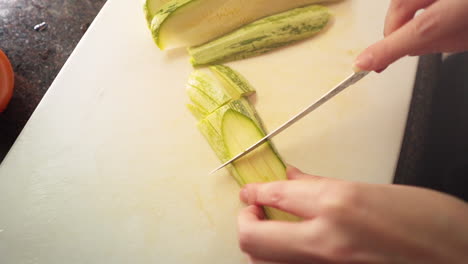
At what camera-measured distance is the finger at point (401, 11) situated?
4.11 ft

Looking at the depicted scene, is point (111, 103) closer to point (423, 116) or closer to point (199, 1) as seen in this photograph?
point (199, 1)

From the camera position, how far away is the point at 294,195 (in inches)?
38.3

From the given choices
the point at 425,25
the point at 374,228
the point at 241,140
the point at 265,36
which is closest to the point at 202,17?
the point at 265,36

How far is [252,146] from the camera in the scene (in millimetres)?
1404

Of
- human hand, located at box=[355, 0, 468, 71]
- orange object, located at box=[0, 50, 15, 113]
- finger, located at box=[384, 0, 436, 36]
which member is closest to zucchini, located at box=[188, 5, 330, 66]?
finger, located at box=[384, 0, 436, 36]

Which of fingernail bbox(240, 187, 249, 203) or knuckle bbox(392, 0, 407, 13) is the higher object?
knuckle bbox(392, 0, 407, 13)

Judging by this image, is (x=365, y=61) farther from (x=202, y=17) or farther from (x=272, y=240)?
(x=202, y=17)

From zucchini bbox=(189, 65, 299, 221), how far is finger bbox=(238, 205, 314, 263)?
0.41 metres

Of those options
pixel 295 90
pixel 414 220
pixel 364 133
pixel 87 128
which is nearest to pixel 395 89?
pixel 364 133

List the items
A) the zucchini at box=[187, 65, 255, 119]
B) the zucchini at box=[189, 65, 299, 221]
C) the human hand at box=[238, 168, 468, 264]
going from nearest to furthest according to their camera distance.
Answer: the human hand at box=[238, 168, 468, 264], the zucchini at box=[189, 65, 299, 221], the zucchini at box=[187, 65, 255, 119]

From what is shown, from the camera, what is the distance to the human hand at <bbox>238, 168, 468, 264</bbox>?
78 cm

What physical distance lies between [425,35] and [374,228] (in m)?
0.67

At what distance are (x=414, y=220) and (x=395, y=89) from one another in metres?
0.90

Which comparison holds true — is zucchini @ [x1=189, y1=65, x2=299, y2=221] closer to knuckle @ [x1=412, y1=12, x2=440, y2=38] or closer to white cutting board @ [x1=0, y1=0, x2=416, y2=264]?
white cutting board @ [x1=0, y1=0, x2=416, y2=264]
